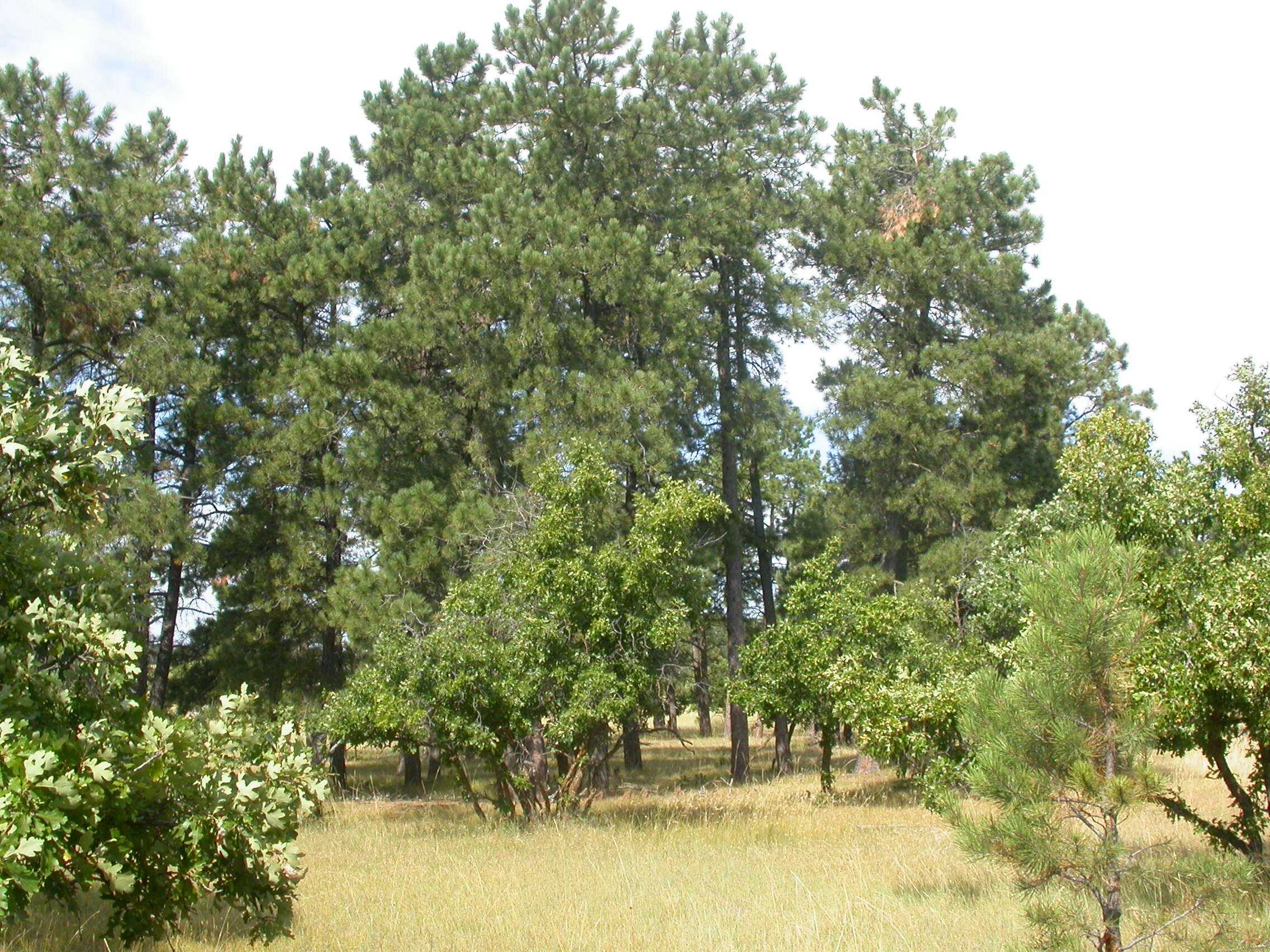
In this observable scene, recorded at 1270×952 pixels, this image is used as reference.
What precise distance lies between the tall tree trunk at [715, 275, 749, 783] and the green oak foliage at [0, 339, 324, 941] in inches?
629

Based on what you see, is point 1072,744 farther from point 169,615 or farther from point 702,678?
Result: point 169,615

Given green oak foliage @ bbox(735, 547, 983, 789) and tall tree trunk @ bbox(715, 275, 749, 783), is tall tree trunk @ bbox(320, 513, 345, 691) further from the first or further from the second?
green oak foliage @ bbox(735, 547, 983, 789)

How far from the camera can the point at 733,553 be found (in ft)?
72.9

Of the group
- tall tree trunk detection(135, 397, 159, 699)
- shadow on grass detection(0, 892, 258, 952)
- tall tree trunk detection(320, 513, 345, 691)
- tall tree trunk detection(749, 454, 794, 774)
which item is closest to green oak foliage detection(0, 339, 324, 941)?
shadow on grass detection(0, 892, 258, 952)

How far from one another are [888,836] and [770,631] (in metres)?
4.64

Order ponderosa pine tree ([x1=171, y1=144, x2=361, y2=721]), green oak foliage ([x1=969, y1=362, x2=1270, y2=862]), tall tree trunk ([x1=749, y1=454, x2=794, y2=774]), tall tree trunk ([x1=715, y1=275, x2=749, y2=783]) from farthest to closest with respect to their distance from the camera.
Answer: tall tree trunk ([x1=749, y1=454, x2=794, y2=774]) → tall tree trunk ([x1=715, y1=275, x2=749, y2=783]) → ponderosa pine tree ([x1=171, y1=144, x2=361, y2=721]) → green oak foliage ([x1=969, y1=362, x2=1270, y2=862])

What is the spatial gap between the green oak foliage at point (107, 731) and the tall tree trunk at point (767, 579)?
60.8 feet

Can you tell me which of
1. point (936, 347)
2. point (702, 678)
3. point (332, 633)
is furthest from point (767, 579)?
point (332, 633)

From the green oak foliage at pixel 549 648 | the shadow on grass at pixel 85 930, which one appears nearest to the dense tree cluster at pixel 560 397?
the green oak foliage at pixel 549 648

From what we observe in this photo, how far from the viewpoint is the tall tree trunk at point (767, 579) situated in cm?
2438

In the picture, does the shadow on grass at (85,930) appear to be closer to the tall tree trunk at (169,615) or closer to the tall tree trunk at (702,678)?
the tall tree trunk at (702,678)

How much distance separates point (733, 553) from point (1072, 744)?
16224mm

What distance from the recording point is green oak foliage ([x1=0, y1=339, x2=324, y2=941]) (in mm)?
5344

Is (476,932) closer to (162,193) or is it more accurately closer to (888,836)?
(888,836)
